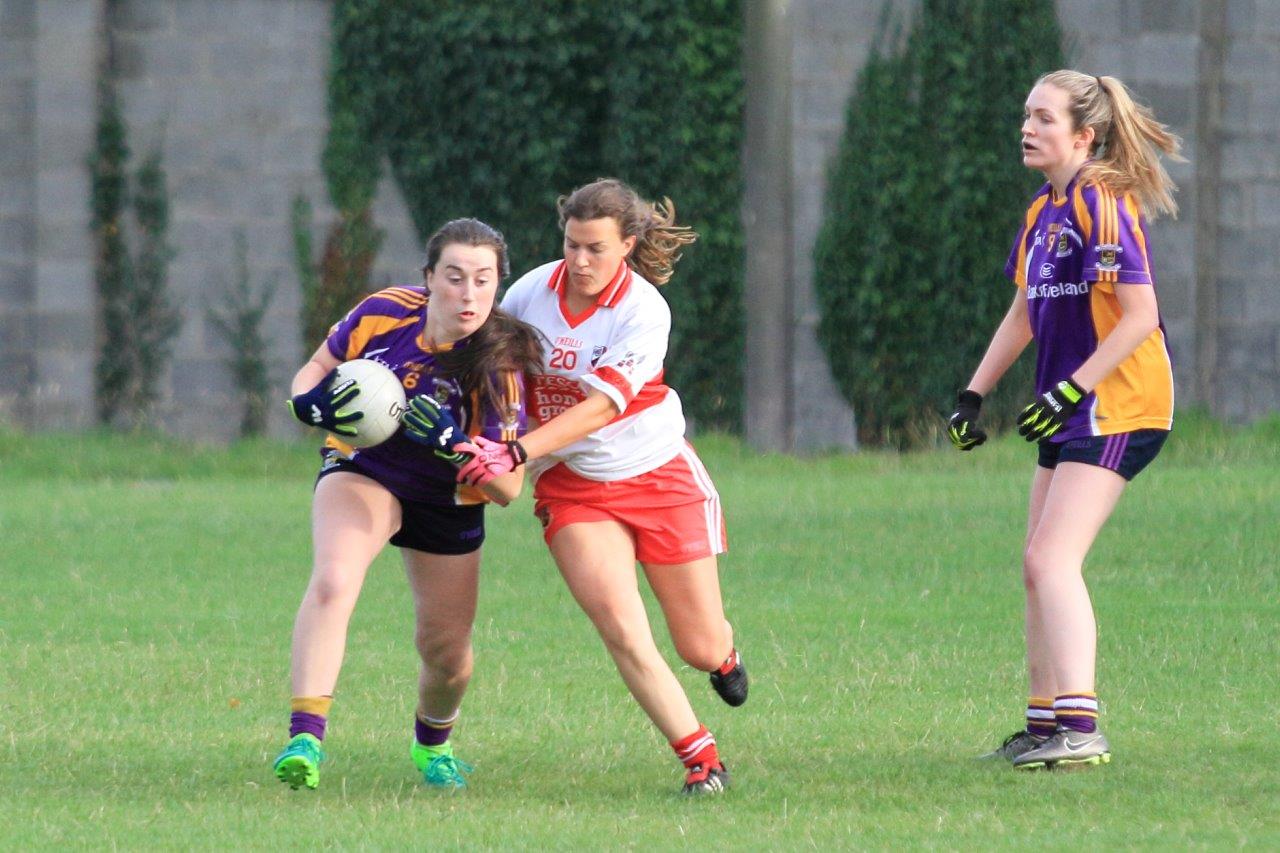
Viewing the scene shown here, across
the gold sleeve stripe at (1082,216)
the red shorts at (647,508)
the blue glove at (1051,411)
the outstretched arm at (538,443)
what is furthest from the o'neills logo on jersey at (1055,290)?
the outstretched arm at (538,443)

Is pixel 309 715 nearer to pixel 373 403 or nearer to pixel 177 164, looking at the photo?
pixel 373 403

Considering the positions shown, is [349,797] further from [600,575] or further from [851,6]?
[851,6]

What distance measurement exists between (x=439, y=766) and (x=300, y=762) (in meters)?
0.69

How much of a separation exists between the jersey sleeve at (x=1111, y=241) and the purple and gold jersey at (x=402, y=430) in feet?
5.66

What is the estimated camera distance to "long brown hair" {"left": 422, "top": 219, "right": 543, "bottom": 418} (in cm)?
579

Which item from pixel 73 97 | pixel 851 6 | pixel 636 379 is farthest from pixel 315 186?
pixel 636 379

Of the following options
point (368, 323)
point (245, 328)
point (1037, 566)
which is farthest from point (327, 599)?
point (245, 328)

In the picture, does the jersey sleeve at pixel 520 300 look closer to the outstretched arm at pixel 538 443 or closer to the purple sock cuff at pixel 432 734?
the outstretched arm at pixel 538 443

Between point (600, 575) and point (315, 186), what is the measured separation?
12026 mm

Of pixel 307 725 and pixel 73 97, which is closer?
pixel 307 725

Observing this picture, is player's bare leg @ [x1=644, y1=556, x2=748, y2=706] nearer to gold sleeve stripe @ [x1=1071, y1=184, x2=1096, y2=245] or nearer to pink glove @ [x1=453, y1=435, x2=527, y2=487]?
pink glove @ [x1=453, y1=435, x2=527, y2=487]

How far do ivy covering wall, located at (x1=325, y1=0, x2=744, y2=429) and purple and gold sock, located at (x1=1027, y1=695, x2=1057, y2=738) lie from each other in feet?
35.9

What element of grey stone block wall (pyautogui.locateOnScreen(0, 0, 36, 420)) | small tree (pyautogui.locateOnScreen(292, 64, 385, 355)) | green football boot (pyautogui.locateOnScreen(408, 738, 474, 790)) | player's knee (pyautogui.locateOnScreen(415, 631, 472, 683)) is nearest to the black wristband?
player's knee (pyautogui.locateOnScreen(415, 631, 472, 683))

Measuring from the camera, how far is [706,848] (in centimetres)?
504
